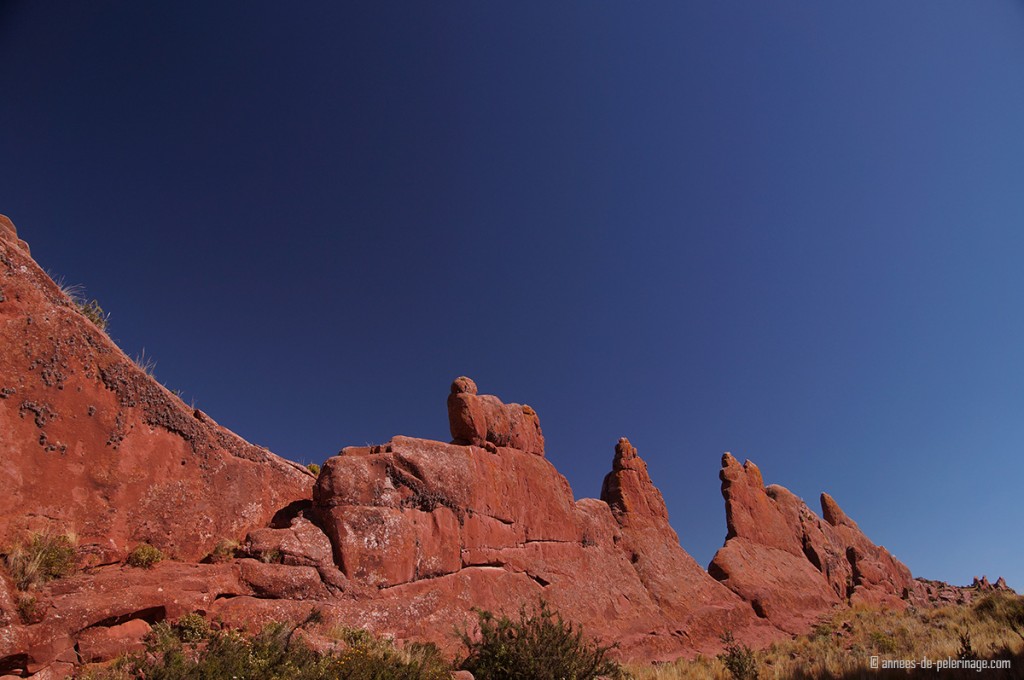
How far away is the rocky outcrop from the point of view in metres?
29.4

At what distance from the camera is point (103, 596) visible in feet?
33.2

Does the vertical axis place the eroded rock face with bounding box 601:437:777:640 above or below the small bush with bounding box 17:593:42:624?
above

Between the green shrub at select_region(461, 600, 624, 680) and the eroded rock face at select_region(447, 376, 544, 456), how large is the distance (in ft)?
29.7

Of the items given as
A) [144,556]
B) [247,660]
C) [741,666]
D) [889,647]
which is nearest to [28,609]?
[144,556]

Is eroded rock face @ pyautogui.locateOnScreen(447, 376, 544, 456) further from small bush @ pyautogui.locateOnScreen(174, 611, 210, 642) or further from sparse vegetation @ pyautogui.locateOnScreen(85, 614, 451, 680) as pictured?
small bush @ pyautogui.locateOnScreen(174, 611, 210, 642)

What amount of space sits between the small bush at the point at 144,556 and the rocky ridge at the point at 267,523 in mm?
188

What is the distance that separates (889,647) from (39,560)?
79.5ft

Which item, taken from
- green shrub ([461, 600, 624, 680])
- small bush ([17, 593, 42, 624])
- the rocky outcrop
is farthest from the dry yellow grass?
small bush ([17, 593, 42, 624])

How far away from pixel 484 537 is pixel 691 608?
1210cm

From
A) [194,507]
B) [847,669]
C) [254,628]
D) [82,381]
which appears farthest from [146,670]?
[847,669]

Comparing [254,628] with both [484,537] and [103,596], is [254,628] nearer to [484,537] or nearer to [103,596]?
[103,596]

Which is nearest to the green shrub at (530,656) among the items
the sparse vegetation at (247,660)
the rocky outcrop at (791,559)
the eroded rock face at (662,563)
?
the sparse vegetation at (247,660)

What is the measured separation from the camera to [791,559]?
34.4 metres

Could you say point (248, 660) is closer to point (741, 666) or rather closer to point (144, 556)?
point (144, 556)
